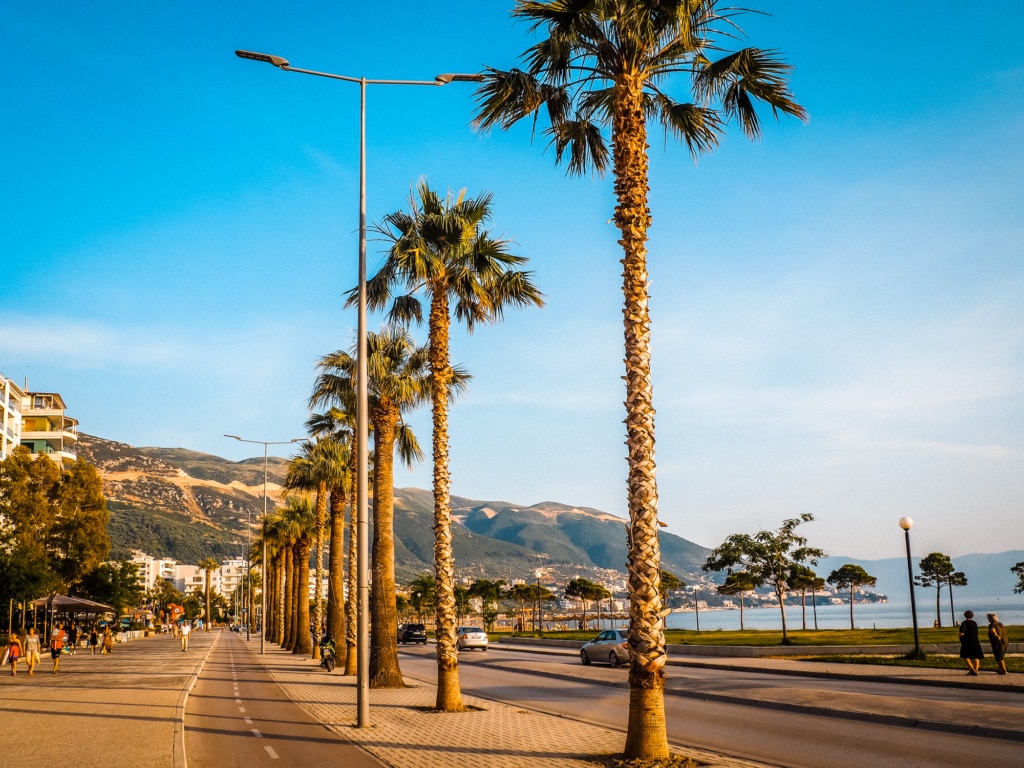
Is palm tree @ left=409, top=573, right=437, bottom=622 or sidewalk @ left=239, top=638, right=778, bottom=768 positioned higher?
sidewalk @ left=239, top=638, right=778, bottom=768

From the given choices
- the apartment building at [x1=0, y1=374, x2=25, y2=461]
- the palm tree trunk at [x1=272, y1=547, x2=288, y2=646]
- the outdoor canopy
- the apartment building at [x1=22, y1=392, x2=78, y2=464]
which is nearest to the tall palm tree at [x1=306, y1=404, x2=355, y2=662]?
the outdoor canopy

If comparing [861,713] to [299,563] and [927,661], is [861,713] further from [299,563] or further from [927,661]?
[299,563]

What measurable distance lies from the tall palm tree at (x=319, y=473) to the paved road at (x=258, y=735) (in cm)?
1269

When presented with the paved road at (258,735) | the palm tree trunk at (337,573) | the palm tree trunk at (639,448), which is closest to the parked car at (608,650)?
the palm tree trunk at (337,573)

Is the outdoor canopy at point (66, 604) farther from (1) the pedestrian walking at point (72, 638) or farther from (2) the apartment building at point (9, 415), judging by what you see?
(2) the apartment building at point (9, 415)

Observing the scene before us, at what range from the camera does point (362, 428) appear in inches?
652

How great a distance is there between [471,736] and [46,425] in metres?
114

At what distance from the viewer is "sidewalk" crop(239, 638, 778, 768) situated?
1246 cm

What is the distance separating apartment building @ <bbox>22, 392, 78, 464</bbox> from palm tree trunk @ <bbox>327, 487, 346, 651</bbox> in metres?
79.1

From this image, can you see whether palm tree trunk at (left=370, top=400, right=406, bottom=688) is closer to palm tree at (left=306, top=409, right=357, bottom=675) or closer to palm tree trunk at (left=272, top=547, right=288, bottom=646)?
palm tree at (left=306, top=409, right=357, bottom=675)

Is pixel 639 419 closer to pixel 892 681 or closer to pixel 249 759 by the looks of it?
pixel 249 759

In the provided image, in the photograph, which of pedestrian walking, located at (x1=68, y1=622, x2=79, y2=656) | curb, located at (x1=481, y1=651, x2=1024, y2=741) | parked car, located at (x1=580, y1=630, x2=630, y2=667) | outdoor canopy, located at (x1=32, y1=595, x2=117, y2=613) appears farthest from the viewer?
pedestrian walking, located at (x1=68, y1=622, x2=79, y2=656)

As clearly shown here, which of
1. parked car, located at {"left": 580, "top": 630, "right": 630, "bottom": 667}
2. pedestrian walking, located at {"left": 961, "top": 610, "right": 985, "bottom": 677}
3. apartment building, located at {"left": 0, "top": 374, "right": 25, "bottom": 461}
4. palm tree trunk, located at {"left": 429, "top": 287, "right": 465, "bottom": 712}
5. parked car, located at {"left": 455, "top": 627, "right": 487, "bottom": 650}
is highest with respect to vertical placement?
apartment building, located at {"left": 0, "top": 374, "right": 25, "bottom": 461}

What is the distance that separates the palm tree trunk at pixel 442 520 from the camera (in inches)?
740
